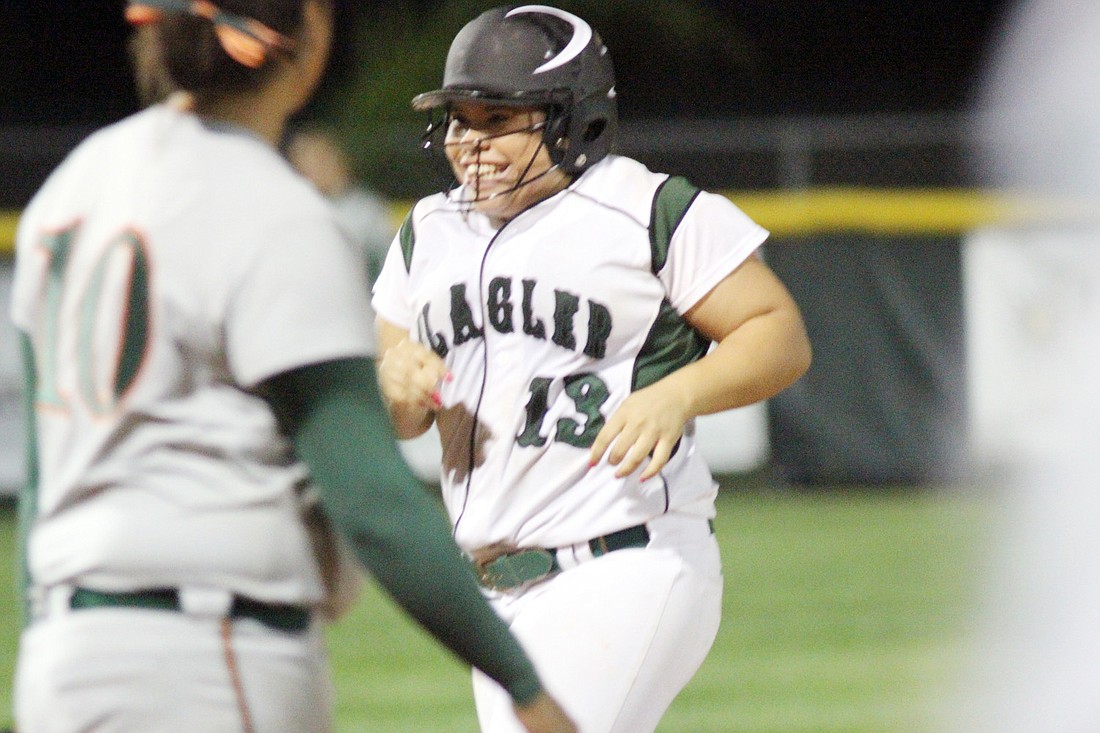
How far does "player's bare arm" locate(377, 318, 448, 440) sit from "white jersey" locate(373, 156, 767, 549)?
3.7 inches

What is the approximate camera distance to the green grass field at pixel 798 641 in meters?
6.16

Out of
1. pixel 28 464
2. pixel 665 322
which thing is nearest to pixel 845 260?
pixel 665 322

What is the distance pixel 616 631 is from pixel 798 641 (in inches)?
177

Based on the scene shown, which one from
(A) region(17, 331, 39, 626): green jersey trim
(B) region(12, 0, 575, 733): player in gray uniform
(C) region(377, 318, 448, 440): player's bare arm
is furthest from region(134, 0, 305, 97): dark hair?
(C) region(377, 318, 448, 440): player's bare arm

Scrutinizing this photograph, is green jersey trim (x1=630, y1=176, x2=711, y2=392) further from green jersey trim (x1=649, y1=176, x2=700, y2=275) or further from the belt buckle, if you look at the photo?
the belt buckle

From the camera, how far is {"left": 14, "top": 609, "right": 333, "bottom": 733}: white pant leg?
2135 millimetres

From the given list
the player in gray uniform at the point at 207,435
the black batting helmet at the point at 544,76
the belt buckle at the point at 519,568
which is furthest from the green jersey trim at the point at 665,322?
the player in gray uniform at the point at 207,435

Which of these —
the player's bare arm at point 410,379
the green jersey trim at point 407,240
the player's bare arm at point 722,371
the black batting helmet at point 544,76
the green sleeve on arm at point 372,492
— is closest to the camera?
the green sleeve on arm at point 372,492

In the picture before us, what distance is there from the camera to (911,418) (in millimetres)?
12125

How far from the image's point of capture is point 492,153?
10.6 feet

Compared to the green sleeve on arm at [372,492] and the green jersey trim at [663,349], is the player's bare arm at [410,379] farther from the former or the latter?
the green sleeve on arm at [372,492]

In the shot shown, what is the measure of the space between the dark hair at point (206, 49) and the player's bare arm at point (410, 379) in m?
0.88

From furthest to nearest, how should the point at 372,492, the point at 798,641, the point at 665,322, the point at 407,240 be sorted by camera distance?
1. the point at 798,641
2. the point at 407,240
3. the point at 665,322
4. the point at 372,492

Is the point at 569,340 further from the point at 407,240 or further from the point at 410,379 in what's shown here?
the point at 407,240
